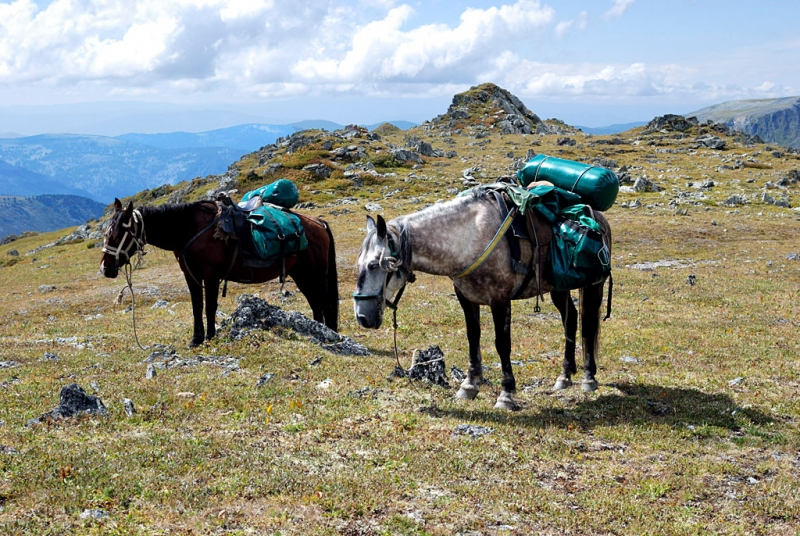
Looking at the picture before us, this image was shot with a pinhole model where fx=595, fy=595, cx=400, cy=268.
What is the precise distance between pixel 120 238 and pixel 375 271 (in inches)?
304

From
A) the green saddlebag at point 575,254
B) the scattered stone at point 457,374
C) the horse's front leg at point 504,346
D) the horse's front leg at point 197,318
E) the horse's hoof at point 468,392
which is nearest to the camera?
the horse's front leg at point 504,346

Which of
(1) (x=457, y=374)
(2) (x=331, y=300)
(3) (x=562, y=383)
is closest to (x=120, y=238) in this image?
(2) (x=331, y=300)

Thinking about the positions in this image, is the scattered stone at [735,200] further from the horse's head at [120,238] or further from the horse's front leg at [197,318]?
the horse's head at [120,238]

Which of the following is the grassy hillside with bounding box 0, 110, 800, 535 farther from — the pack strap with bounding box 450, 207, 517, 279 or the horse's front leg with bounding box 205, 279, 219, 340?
A: the pack strap with bounding box 450, 207, 517, 279

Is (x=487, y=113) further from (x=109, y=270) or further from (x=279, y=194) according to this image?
(x=109, y=270)

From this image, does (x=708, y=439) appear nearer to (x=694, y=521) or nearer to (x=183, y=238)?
(x=694, y=521)

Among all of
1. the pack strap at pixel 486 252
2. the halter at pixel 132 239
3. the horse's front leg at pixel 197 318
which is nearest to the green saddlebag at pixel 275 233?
the horse's front leg at pixel 197 318

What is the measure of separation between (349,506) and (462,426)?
2940mm

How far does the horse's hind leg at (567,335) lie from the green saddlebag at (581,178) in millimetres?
1883

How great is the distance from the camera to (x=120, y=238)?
1355 centimetres

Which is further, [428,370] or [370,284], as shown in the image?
[428,370]

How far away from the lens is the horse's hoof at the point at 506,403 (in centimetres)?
995

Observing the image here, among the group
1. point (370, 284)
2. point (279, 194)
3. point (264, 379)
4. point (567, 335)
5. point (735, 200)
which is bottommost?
point (264, 379)

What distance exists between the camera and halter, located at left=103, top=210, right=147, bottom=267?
13.5 m
